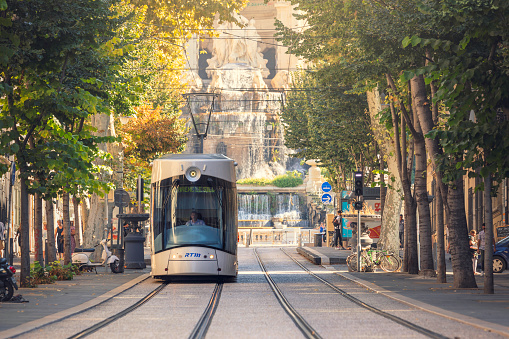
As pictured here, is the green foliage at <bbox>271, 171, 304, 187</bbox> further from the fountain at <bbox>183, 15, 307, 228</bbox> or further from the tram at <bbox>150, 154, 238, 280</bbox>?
the tram at <bbox>150, 154, 238, 280</bbox>

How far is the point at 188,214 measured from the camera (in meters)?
22.0

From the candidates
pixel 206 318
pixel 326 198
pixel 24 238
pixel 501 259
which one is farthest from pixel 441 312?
pixel 326 198

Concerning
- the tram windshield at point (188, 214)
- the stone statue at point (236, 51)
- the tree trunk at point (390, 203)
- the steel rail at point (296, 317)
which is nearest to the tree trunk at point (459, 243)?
the steel rail at point (296, 317)

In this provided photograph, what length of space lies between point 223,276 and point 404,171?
6771 millimetres

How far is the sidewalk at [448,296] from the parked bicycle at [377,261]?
2.53 feet

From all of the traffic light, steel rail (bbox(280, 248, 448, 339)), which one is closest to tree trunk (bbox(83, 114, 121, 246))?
the traffic light

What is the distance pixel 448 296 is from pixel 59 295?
26.0 feet

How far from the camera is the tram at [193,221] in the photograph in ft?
71.8

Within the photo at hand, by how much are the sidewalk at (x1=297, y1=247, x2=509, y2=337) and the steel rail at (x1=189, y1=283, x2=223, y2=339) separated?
3.49 metres

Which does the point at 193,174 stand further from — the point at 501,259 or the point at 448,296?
the point at 501,259

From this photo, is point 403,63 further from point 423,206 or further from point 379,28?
point 423,206

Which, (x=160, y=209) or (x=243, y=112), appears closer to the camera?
(x=160, y=209)

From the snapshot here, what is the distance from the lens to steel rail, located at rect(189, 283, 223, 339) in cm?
1108

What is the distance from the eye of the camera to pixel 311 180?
85.4m
